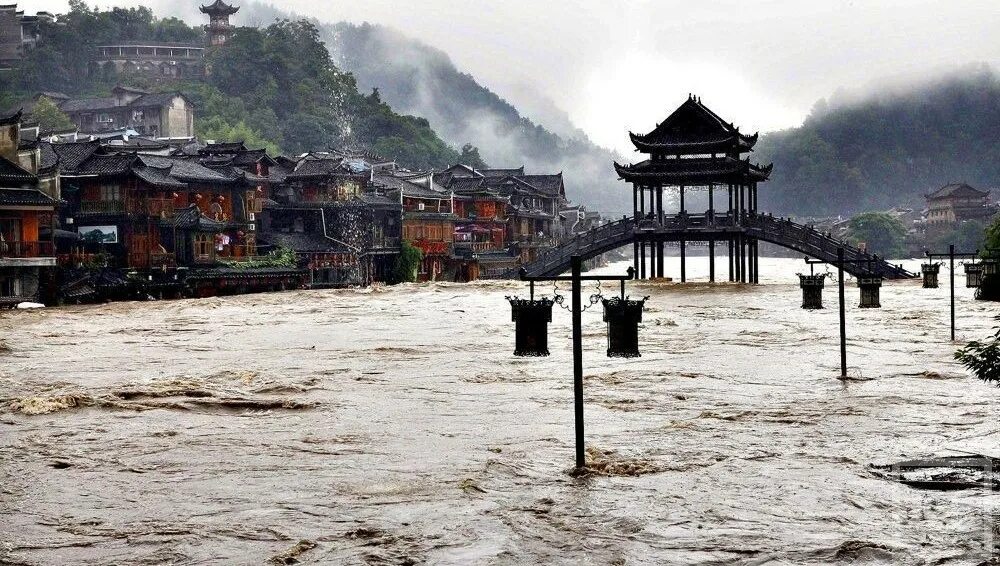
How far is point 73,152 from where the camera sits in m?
65.3

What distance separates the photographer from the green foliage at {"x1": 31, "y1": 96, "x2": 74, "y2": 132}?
101188 millimetres

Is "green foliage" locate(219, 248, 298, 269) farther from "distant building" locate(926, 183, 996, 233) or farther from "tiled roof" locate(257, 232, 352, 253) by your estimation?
"distant building" locate(926, 183, 996, 233)

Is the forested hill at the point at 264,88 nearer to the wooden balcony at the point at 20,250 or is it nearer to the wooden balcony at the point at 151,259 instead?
→ the wooden balcony at the point at 151,259

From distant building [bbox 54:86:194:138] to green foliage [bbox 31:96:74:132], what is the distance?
12.4 feet

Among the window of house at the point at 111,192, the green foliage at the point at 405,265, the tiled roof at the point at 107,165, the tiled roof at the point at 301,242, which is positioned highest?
the tiled roof at the point at 107,165

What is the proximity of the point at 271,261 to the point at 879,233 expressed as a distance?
77.8m

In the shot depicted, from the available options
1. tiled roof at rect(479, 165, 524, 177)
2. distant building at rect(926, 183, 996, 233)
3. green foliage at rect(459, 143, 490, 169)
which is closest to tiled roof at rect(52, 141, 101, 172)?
tiled roof at rect(479, 165, 524, 177)

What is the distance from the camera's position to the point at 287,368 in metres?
25.2

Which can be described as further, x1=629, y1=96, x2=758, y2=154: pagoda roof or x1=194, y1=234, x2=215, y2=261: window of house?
x1=194, y1=234, x2=215, y2=261: window of house

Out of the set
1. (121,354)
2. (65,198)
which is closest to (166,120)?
(65,198)

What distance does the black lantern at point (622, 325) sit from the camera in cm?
1920

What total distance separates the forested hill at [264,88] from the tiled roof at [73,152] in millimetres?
47712

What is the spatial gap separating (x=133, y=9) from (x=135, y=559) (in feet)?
460

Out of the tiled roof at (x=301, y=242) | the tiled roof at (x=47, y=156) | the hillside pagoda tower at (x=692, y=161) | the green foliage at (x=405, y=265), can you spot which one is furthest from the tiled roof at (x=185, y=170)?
the hillside pagoda tower at (x=692, y=161)
